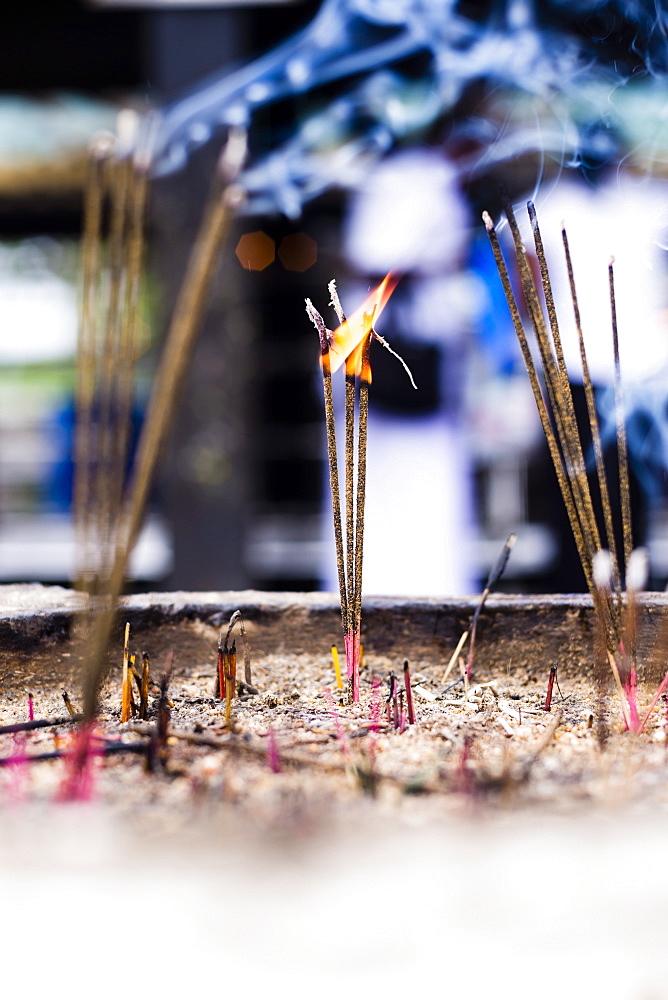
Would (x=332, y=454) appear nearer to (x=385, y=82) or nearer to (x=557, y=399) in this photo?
(x=557, y=399)

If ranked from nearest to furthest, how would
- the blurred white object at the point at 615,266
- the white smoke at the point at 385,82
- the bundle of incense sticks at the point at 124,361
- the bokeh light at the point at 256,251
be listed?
the bundle of incense sticks at the point at 124,361
the white smoke at the point at 385,82
the blurred white object at the point at 615,266
the bokeh light at the point at 256,251

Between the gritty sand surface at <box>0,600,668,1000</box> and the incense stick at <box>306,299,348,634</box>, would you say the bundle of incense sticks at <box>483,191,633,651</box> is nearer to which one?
the incense stick at <box>306,299,348,634</box>

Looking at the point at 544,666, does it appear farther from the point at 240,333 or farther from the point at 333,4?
the point at 333,4

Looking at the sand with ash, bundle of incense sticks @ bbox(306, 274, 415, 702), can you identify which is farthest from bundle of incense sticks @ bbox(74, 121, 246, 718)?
bundle of incense sticks @ bbox(306, 274, 415, 702)

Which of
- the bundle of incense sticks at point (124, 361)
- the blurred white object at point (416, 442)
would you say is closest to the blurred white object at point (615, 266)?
the blurred white object at point (416, 442)

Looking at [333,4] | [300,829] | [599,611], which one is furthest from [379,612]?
[333,4]

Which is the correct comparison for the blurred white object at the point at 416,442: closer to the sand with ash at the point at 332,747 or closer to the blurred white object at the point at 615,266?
the blurred white object at the point at 615,266
